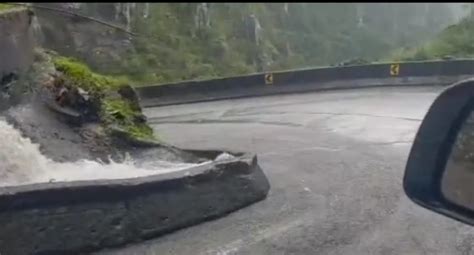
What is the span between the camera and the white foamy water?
764 centimetres

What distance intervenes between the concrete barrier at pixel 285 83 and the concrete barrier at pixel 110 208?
45.2ft

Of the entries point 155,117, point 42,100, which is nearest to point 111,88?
point 42,100

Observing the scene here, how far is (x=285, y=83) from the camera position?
21281 mm

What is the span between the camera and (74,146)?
882 centimetres

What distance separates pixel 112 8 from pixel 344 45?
1525 cm

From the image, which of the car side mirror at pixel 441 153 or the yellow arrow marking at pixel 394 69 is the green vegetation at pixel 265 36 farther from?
the car side mirror at pixel 441 153

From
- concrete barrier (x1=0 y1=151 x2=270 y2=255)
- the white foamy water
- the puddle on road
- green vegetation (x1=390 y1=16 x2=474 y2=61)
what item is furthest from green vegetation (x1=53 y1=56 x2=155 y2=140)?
green vegetation (x1=390 y1=16 x2=474 y2=61)

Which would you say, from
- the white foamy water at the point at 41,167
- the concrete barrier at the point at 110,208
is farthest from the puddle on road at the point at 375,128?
the concrete barrier at the point at 110,208

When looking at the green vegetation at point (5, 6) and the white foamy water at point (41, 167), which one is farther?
the green vegetation at point (5, 6)

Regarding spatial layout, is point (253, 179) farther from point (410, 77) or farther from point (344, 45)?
point (344, 45)

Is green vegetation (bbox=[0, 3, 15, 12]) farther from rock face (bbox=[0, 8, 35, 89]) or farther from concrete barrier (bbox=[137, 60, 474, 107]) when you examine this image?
concrete barrier (bbox=[137, 60, 474, 107])

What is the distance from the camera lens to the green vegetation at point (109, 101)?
30.6 feet

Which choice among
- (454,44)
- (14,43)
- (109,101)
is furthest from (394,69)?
(14,43)

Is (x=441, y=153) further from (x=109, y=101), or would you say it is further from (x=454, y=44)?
(x=454, y=44)
